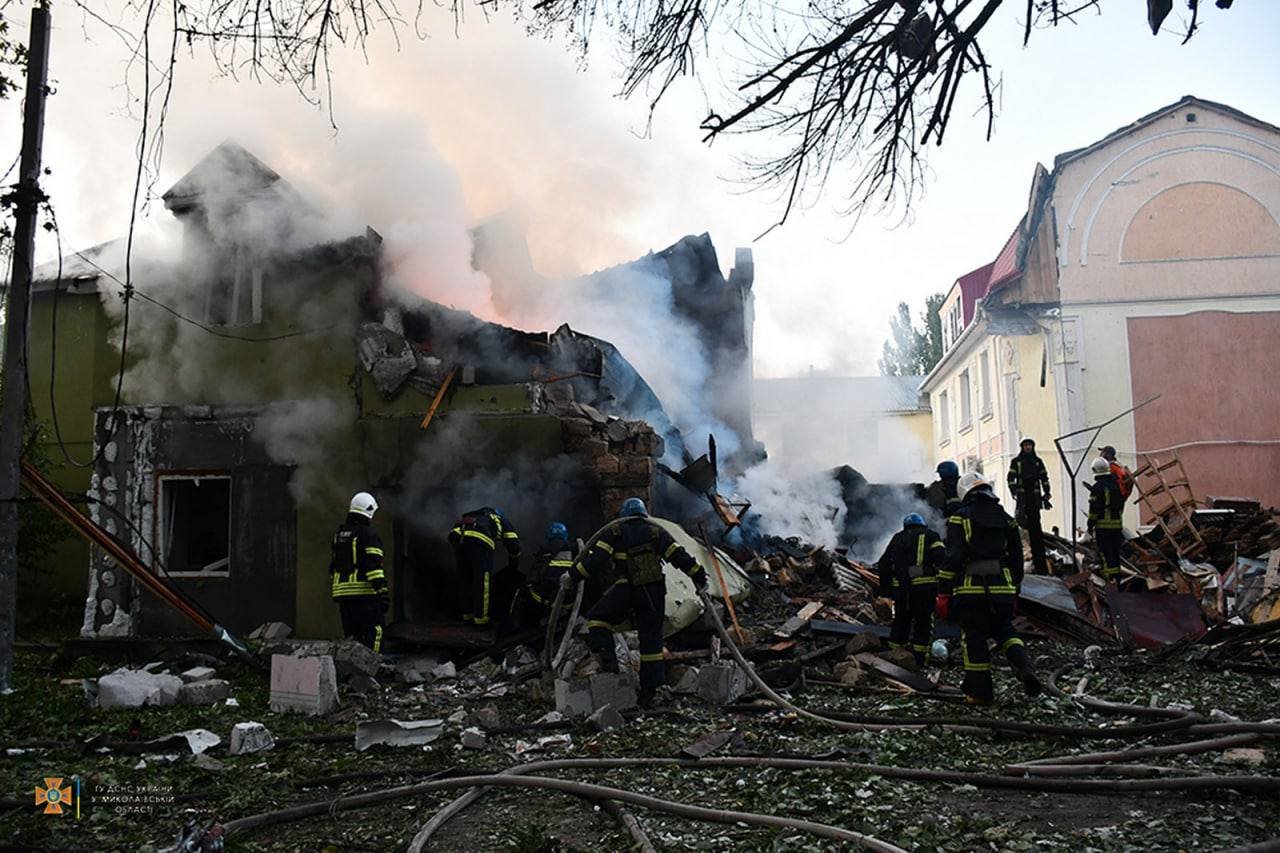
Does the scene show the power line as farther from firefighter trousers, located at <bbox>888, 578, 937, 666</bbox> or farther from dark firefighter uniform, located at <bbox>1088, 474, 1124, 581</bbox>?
dark firefighter uniform, located at <bbox>1088, 474, 1124, 581</bbox>

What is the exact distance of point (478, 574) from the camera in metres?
9.45

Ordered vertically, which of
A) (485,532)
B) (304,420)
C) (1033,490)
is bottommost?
(485,532)

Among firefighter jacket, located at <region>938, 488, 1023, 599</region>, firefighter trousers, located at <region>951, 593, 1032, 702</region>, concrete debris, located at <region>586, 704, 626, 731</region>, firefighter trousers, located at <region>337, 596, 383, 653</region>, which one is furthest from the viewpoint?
firefighter trousers, located at <region>337, 596, 383, 653</region>

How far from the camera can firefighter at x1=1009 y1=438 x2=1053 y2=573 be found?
12.1 meters

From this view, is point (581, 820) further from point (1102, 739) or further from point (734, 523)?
point (734, 523)

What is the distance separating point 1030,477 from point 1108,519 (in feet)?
3.94

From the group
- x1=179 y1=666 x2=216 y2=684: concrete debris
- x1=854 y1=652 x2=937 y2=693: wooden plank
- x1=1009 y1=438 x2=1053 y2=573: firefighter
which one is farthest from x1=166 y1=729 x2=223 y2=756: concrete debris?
x1=1009 y1=438 x2=1053 y2=573: firefighter

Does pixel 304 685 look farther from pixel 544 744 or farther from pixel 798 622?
pixel 798 622

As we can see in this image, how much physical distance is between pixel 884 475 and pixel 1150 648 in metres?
23.6

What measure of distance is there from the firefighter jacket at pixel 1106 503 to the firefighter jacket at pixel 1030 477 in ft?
2.82

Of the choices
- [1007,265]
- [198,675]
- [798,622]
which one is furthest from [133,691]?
[1007,265]

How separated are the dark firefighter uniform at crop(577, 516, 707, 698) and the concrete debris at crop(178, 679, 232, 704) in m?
3.15

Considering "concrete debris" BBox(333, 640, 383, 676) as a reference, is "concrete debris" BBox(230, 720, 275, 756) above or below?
below

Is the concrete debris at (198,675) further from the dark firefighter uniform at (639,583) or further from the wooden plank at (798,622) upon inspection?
the wooden plank at (798,622)
